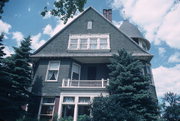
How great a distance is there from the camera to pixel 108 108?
963 cm

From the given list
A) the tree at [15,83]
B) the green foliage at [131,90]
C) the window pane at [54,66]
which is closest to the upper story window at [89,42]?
the window pane at [54,66]

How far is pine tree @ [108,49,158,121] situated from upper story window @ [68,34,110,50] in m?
3.74

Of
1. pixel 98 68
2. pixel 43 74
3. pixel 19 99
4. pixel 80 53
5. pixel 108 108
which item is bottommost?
pixel 108 108

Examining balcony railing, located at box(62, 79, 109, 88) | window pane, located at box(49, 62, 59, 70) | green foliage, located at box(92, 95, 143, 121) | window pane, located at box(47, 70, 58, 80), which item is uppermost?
window pane, located at box(49, 62, 59, 70)

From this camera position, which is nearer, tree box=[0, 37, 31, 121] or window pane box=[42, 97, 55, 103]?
tree box=[0, 37, 31, 121]

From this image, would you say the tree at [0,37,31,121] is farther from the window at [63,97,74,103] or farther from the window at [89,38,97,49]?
the window at [89,38,97,49]

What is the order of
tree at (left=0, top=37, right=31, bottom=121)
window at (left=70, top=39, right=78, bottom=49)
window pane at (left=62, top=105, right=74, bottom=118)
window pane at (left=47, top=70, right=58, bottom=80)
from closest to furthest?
tree at (left=0, top=37, right=31, bottom=121) → window pane at (left=62, top=105, right=74, bottom=118) → window pane at (left=47, top=70, right=58, bottom=80) → window at (left=70, top=39, right=78, bottom=49)

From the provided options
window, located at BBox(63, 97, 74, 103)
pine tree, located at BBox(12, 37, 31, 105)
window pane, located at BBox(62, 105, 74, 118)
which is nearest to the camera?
pine tree, located at BBox(12, 37, 31, 105)

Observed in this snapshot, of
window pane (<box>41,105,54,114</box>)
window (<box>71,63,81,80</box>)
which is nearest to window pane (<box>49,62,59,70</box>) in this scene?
window (<box>71,63,81,80</box>)

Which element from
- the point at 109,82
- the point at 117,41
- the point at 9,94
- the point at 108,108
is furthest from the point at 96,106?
the point at 117,41

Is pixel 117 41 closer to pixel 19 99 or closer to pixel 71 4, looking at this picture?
pixel 71 4

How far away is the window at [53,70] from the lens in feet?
51.0

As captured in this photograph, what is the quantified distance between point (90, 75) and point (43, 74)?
16.6 feet

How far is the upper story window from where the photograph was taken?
671 inches
